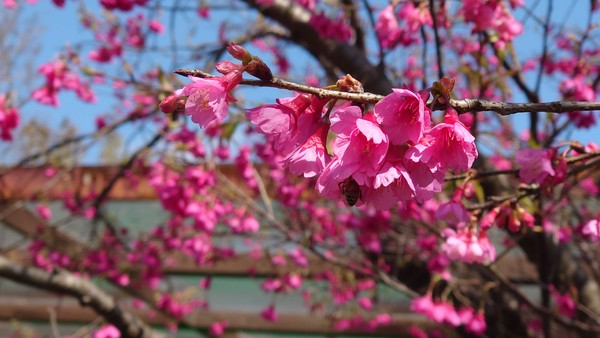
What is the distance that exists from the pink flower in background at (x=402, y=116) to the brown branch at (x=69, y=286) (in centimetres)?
206

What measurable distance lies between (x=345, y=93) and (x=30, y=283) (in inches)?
83.5

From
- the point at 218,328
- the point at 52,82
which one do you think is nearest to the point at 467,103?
the point at 52,82

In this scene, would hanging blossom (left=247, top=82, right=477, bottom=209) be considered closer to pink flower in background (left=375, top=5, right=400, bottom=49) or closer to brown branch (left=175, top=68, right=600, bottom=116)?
brown branch (left=175, top=68, right=600, bottom=116)

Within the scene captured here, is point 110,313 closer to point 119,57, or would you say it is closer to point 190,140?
point 190,140

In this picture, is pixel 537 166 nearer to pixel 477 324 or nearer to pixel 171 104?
pixel 171 104

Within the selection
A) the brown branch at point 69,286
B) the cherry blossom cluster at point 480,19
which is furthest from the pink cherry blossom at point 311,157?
the brown branch at point 69,286

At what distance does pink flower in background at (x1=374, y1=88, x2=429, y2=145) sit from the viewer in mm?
578

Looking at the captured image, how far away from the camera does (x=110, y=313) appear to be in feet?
7.87

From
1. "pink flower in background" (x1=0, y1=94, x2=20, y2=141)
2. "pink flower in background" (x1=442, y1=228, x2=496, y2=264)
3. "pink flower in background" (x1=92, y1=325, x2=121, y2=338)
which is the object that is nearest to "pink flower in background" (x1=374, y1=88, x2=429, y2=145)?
"pink flower in background" (x1=442, y1=228, x2=496, y2=264)

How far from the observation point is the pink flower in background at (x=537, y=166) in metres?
0.93

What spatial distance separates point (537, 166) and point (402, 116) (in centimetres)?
46

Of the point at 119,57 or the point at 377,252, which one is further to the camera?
the point at 119,57

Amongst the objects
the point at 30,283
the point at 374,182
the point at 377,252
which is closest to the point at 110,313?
the point at 30,283

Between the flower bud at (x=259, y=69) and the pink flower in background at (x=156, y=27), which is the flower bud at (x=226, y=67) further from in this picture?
the pink flower in background at (x=156, y=27)
